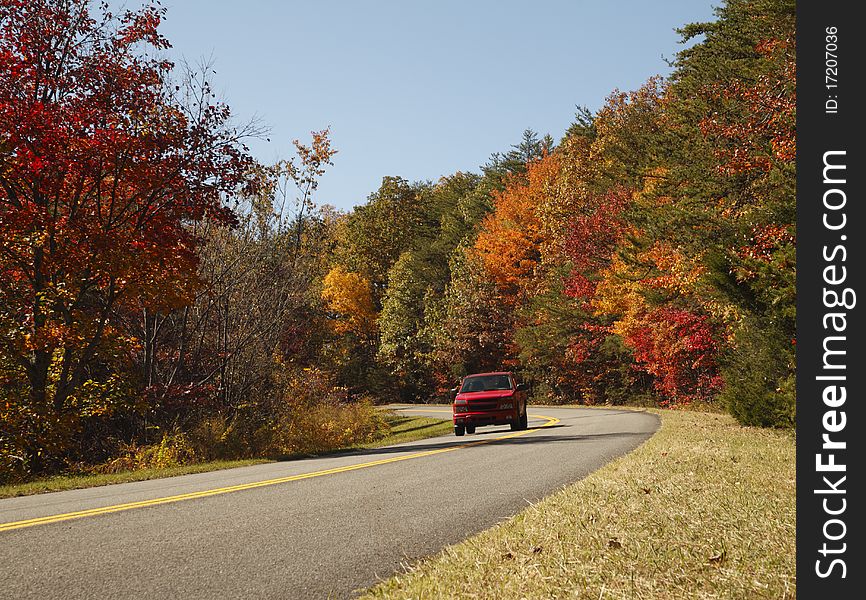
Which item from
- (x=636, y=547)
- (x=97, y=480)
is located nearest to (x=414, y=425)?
(x=97, y=480)

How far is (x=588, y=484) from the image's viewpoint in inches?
367

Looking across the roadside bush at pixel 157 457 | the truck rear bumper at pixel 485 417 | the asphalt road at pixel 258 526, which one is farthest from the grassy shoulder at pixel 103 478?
the truck rear bumper at pixel 485 417

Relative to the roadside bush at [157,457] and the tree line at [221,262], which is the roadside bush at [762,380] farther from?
the roadside bush at [157,457]

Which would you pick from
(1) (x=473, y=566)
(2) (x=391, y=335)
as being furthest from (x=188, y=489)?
(2) (x=391, y=335)

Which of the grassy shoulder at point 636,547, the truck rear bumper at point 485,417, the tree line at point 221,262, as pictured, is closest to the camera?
the grassy shoulder at point 636,547

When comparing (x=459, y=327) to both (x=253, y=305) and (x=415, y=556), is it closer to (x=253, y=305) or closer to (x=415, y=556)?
(x=253, y=305)

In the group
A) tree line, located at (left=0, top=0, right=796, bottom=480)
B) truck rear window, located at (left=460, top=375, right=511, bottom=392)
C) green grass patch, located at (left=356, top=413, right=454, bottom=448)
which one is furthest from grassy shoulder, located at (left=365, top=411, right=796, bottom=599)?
green grass patch, located at (left=356, top=413, right=454, bottom=448)

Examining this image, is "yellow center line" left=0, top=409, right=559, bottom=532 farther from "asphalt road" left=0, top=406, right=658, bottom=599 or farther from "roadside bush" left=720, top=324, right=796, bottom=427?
"roadside bush" left=720, top=324, right=796, bottom=427

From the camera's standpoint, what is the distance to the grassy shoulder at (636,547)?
186 inches

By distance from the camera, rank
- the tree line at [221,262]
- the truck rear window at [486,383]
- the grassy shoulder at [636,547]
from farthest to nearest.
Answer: the truck rear window at [486,383], the tree line at [221,262], the grassy shoulder at [636,547]

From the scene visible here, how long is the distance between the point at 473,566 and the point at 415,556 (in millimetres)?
930

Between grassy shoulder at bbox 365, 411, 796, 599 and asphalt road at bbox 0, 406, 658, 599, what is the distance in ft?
2.05

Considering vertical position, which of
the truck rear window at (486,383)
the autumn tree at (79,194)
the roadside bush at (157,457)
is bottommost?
the roadside bush at (157,457)

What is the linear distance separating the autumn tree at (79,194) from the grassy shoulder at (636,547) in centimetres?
1225
